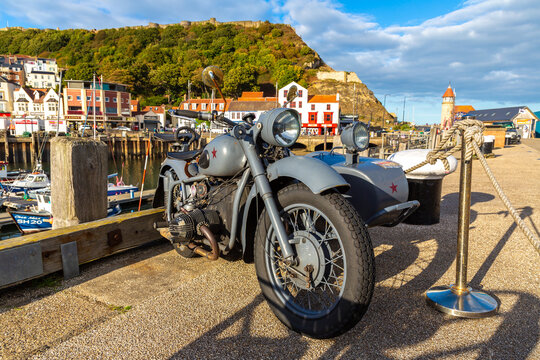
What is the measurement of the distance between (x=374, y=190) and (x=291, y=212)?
3.23 ft

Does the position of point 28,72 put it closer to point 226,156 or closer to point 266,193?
point 226,156

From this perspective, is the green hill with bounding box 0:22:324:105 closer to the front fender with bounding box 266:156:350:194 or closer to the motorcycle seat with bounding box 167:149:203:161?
the motorcycle seat with bounding box 167:149:203:161

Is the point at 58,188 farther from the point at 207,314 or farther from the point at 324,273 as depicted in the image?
the point at 324,273

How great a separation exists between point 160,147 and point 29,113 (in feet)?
131

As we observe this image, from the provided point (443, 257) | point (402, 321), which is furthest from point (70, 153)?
point (443, 257)

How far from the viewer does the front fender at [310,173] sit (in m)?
2.12

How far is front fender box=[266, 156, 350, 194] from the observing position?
6.95ft

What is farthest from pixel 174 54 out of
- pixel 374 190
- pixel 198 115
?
pixel 374 190

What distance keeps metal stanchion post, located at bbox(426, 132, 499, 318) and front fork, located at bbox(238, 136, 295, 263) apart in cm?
122

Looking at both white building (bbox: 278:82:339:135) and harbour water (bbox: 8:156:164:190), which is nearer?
harbour water (bbox: 8:156:164:190)

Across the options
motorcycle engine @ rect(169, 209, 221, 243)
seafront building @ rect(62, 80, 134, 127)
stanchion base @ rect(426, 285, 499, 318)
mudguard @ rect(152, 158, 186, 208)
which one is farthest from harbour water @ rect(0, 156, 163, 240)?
stanchion base @ rect(426, 285, 499, 318)

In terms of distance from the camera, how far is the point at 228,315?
2.45m

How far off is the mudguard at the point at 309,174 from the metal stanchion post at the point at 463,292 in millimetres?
1087

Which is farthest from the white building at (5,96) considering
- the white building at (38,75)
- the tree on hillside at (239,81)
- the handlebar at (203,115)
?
the handlebar at (203,115)
